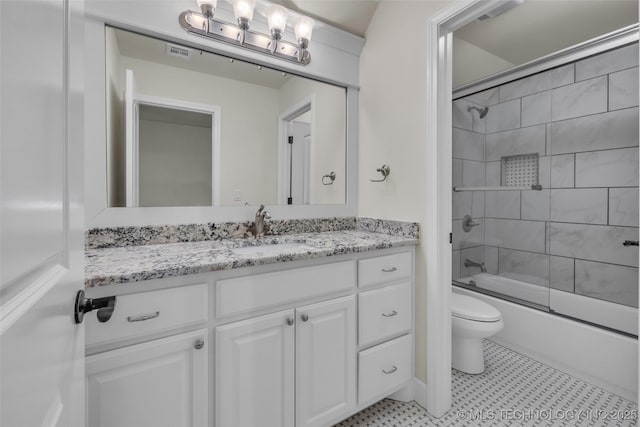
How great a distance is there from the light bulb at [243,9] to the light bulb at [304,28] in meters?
0.28

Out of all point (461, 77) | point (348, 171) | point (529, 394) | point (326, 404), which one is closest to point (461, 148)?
point (461, 77)

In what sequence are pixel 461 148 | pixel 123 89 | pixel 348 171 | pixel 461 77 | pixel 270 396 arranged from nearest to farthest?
pixel 270 396 → pixel 123 89 → pixel 348 171 → pixel 461 77 → pixel 461 148

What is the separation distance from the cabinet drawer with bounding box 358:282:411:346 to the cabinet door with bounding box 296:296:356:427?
0.07 metres

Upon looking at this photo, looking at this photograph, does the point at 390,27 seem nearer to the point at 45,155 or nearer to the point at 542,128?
the point at 542,128

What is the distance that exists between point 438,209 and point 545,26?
65.8 inches

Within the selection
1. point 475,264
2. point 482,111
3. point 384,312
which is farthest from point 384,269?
point 482,111

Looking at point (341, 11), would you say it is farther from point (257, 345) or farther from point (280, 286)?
point (257, 345)

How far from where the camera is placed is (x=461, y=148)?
2.81 m

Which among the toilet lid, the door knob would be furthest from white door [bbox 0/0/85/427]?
the toilet lid

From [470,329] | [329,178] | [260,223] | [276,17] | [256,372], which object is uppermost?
[276,17]

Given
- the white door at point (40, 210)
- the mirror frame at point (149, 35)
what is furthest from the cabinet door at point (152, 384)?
the mirror frame at point (149, 35)

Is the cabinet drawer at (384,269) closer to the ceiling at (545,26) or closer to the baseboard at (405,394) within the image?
the baseboard at (405,394)

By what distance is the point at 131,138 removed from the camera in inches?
57.5

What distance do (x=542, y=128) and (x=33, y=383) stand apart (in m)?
3.36
